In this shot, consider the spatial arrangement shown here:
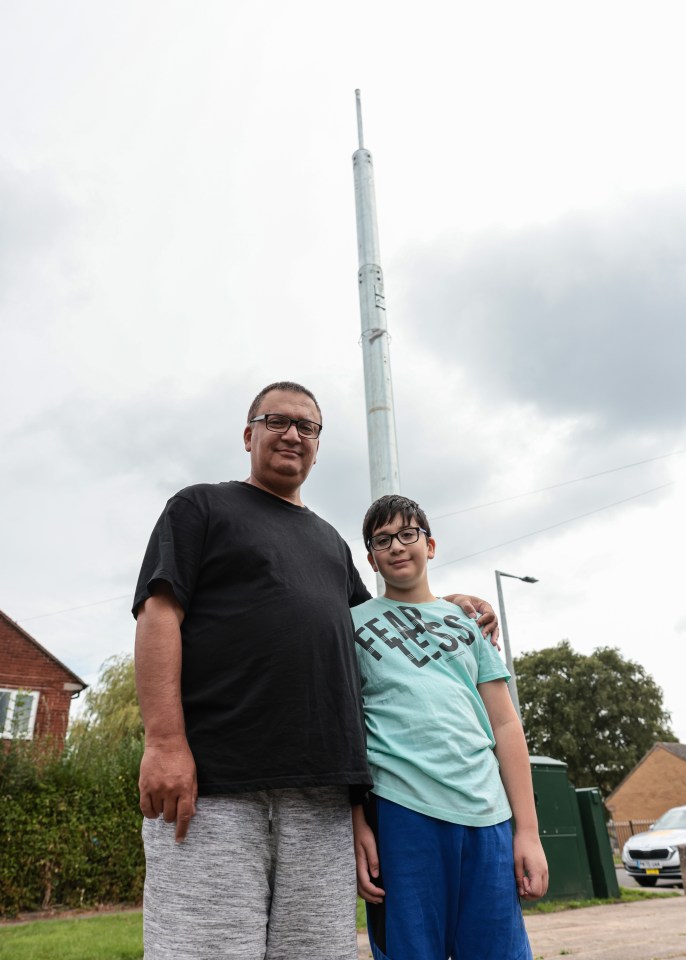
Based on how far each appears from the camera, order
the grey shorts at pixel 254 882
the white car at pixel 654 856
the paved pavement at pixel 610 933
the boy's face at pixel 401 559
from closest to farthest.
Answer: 1. the grey shorts at pixel 254 882
2. the boy's face at pixel 401 559
3. the paved pavement at pixel 610 933
4. the white car at pixel 654 856

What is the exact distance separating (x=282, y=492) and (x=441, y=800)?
3.77 ft

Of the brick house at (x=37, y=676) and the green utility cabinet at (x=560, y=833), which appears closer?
the green utility cabinet at (x=560, y=833)

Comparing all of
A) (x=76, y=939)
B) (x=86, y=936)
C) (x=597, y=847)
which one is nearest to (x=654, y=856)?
(x=597, y=847)

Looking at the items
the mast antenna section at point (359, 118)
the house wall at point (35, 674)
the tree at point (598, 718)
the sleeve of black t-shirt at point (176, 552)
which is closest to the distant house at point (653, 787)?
the tree at point (598, 718)

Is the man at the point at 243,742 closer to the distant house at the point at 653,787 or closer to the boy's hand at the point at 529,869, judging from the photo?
the boy's hand at the point at 529,869

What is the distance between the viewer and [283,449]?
2.64 m

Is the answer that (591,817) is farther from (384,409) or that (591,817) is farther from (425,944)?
(425,944)

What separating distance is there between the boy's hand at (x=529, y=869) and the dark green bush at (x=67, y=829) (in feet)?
32.2

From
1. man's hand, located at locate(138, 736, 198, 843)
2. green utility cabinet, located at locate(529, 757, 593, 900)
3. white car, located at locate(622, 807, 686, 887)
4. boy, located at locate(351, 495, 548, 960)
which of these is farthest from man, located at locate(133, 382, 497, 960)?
white car, located at locate(622, 807, 686, 887)

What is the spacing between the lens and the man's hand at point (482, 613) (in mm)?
2777

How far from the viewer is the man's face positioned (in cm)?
263

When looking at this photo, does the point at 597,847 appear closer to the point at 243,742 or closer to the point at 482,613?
the point at 482,613

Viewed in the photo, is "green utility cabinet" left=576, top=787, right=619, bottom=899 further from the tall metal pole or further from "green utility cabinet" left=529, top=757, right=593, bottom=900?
the tall metal pole

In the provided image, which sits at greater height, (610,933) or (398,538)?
(398,538)
